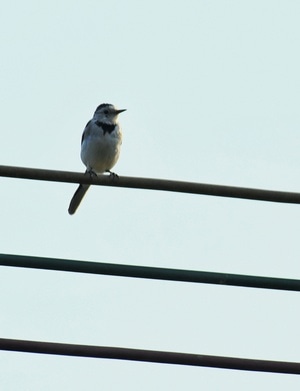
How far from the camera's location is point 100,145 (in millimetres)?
11898

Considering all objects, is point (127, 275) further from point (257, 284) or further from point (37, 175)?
point (37, 175)

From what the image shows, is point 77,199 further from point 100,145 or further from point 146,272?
point 146,272

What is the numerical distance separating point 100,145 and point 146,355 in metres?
7.42

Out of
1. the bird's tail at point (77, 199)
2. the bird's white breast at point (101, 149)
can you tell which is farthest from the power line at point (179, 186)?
the bird's tail at point (77, 199)

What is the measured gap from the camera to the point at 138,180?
5.75 meters

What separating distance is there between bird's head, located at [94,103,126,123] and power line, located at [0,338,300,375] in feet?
25.8

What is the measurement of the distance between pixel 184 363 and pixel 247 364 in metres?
0.28

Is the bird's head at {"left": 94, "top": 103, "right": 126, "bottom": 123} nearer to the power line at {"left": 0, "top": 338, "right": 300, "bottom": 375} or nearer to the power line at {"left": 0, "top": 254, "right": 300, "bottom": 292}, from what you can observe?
the power line at {"left": 0, "top": 254, "right": 300, "bottom": 292}

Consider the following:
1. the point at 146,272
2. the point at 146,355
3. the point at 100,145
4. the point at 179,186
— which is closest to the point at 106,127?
the point at 100,145

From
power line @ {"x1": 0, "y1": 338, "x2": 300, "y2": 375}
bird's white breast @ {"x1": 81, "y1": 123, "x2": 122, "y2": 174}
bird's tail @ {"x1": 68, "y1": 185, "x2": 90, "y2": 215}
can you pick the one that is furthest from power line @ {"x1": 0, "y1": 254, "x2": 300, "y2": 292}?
bird's tail @ {"x1": 68, "y1": 185, "x2": 90, "y2": 215}

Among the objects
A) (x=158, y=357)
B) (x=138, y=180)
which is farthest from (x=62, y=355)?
(x=138, y=180)

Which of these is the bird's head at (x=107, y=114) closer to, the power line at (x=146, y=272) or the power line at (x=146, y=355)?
the power line at (x=146, y=272)

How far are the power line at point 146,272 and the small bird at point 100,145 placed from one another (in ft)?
21.8

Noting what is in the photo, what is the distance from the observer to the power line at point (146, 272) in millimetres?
4961
